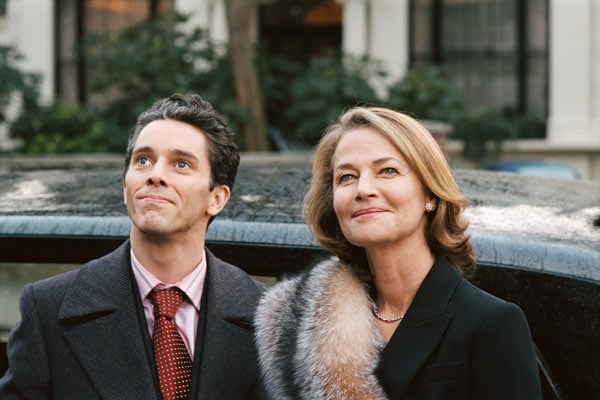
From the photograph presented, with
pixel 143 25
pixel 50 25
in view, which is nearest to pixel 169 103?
pixel 143 25

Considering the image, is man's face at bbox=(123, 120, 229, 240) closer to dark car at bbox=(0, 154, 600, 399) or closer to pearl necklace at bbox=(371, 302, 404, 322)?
dark car at bbox=(0, 154, 600, 399)

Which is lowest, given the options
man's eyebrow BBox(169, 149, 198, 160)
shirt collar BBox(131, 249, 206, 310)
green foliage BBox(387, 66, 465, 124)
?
shirt collar BBox(131, 249, 206, 310)

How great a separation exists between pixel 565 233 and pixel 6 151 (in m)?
9.56

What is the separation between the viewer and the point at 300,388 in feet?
6.86

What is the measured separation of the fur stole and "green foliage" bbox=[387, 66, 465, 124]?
374 inches

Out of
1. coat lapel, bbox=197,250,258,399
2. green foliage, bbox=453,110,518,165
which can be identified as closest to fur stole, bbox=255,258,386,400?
coat lapel, bbox=197,250,258,399

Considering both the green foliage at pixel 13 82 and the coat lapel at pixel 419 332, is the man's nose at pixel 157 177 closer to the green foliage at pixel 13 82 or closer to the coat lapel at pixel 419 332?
the coat lapel at pixel 419 332

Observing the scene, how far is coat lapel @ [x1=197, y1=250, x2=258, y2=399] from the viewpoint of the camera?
7.27 feet

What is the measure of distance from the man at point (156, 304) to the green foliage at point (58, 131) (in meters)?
8.74

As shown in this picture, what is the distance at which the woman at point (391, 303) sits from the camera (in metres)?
1.96

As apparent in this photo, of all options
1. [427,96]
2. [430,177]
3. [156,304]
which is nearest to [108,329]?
[156,304]

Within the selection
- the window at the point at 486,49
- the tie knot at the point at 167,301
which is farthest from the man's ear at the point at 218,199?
the window at the point at 486,49

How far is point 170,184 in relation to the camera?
87.6 inches

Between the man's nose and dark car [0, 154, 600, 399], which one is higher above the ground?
the man's nose
